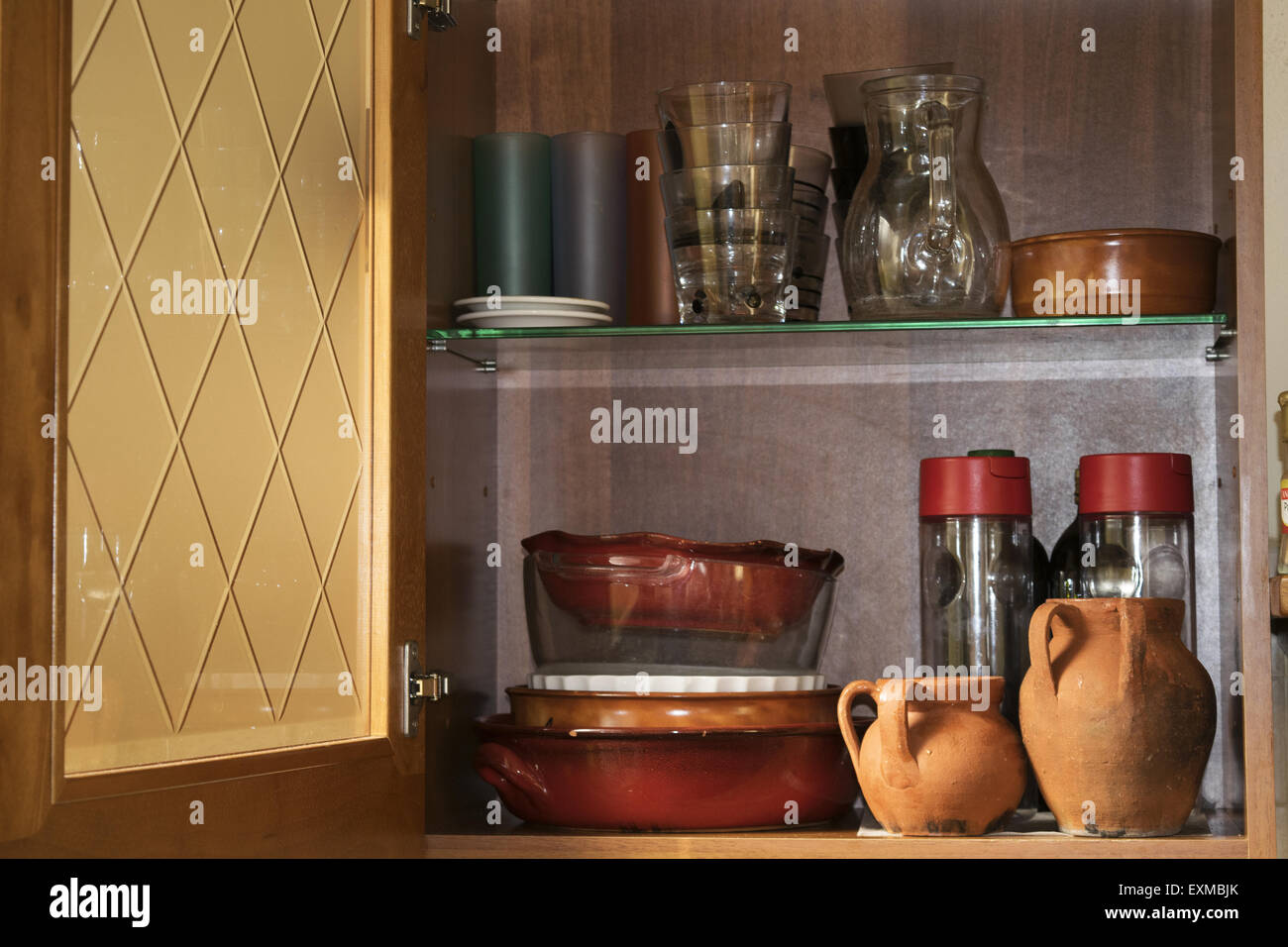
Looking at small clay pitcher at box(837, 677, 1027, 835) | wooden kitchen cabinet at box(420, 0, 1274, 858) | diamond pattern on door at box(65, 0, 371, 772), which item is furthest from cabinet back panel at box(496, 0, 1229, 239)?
small clay pitcher at box(837, 677, 1027, 835)

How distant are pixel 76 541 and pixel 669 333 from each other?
58 centimetres

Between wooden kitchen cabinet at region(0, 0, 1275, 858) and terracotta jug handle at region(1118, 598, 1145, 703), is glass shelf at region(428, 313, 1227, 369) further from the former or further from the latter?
terracotta jug handle at region(1118, 598, 1145, 703)

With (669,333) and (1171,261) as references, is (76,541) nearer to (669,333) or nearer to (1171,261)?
(669,333)

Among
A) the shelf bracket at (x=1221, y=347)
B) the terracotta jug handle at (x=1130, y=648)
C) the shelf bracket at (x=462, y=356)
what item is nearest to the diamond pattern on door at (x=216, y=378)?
the shelf bracket at (x=462, y=356)

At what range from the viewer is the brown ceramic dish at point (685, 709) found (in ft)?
3.62

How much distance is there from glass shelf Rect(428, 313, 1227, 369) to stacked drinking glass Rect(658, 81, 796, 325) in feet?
0.10

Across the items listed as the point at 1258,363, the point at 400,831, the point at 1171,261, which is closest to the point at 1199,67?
the point at 1171,261

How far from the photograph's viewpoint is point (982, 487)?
3.82ft

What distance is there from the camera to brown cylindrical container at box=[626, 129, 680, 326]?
1.25 meters

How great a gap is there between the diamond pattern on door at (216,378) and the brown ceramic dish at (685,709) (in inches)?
7.1

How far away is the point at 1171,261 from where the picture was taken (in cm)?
112

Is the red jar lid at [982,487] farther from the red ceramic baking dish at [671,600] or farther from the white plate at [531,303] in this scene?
the white plate at [531,303]
